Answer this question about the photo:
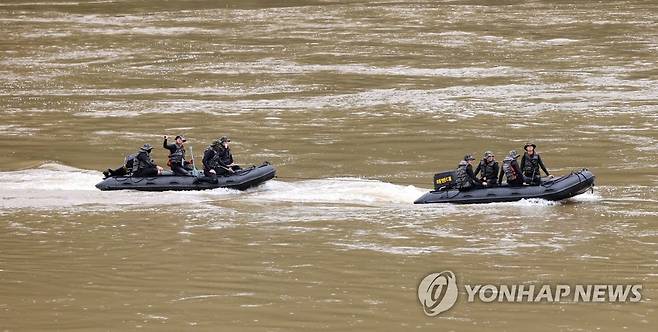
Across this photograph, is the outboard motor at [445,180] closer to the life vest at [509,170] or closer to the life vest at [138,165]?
the life vest at [509,170]

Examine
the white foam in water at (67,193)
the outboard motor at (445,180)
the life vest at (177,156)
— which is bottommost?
the white foam in water at (67,193)

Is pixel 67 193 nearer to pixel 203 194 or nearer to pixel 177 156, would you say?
pixel 177 156

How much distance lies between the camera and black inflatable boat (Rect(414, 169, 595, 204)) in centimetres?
2723

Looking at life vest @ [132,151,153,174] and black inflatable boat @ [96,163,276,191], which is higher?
life vest @ [132,151,153,174]

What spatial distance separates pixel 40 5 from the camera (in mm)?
75750

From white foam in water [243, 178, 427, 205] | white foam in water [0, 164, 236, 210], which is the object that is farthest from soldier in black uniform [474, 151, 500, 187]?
white foam in water [0, 164, 236, 210]

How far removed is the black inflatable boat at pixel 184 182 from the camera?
2995cm

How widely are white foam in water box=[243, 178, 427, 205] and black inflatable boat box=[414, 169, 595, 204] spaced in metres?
0.80

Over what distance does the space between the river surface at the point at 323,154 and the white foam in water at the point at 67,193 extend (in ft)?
0.41

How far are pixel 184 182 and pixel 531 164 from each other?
833 cm

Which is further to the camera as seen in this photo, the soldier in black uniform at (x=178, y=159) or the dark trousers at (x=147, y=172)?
the soldier in black uniform at (x=178, y=159)

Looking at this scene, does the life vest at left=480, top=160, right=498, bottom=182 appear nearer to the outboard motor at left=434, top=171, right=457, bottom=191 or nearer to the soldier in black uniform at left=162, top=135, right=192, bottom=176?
the outboard motor at left=434, top=171, right=457, bottom=191

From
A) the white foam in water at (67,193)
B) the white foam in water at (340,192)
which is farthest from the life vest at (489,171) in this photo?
the white foam in water at (67,193)

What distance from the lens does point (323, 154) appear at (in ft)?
113
